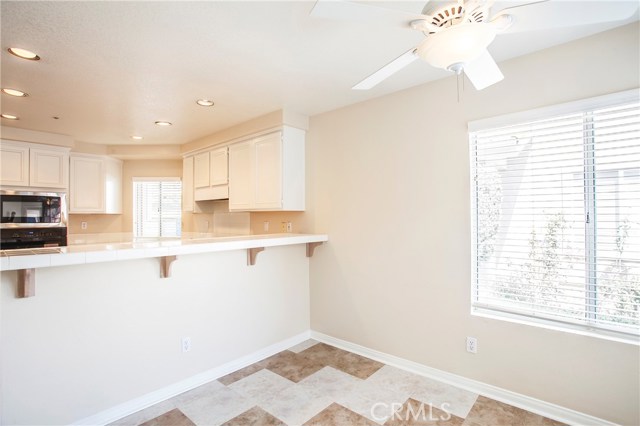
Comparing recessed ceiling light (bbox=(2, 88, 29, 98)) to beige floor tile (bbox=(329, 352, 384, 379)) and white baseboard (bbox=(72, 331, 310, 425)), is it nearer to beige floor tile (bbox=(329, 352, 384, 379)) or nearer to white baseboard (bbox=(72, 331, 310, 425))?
white baseboard (bbox=(72, 331, 310, 425))

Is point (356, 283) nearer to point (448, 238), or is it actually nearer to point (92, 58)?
point (448, 238)

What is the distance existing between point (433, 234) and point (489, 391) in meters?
1.18

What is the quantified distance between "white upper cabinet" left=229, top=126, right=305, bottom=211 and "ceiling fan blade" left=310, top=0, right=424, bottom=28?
85.1 inches

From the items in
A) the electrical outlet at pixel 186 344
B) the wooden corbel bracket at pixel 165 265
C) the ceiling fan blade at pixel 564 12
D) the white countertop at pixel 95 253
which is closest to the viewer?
the ceiling fan blade at pixel 564 12

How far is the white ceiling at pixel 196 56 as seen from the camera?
1715 mm

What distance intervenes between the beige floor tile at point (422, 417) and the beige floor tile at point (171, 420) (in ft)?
4.17

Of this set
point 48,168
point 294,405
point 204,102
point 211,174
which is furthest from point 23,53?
point 294,405

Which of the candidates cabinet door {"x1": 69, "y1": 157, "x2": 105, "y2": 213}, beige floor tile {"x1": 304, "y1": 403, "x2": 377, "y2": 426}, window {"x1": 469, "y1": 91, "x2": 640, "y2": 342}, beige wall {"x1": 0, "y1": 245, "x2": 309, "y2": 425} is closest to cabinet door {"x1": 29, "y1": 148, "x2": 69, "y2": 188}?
cabinet door {"x1": 69, "y1": 157, "x2": 105, "y2": 213}

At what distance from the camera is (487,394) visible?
2.32 m

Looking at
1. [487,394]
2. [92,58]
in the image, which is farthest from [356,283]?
[92,58]

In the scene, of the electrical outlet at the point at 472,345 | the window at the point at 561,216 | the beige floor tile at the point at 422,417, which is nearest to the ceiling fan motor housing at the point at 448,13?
the window at the point at 561,216

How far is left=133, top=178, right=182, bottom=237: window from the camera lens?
5.47 m

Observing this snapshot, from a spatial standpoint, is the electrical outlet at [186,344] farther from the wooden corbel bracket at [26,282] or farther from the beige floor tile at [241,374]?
the wooden corbel bracket at [26,282]

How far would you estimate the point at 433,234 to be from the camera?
2.62 m
